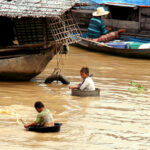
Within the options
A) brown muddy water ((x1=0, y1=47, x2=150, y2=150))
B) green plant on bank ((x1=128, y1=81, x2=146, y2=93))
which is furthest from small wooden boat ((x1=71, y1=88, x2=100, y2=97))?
green plant on bank ((x1=128, y1=81, x2=146, y2=93))

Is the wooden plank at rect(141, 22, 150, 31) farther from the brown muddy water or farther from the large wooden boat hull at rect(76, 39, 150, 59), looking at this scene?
the brown muddy water

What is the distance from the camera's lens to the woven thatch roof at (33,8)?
8.95 m

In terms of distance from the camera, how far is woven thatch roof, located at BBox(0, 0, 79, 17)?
8.95 m

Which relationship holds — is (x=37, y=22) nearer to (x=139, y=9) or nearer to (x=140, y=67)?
(x=140, y=67)

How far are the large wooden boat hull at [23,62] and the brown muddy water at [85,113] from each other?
0.28m

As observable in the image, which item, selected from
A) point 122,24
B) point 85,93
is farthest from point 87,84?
point 122,24

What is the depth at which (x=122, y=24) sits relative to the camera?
15.6m

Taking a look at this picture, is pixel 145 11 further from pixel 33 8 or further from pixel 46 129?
pixel 46 129

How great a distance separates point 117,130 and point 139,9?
905cm

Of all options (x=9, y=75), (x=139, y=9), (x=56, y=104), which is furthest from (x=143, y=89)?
(x=139, y=9)

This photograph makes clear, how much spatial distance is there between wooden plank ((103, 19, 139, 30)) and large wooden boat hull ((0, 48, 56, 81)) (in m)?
6.03

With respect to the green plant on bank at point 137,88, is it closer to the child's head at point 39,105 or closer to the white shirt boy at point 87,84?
the white shirt boy at point 87,84

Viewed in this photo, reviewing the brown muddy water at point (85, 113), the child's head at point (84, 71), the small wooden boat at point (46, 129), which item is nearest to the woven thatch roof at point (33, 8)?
Result: the child's head at point (84, 71)

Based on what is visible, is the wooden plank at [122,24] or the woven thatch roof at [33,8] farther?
the wooden plank at [122,24]
